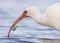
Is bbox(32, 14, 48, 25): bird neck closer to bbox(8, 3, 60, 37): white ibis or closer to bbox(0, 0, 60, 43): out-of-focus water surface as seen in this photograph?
bbox(8, 3, 60, 37): white ibis

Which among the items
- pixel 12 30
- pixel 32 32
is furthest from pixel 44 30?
pixel 12 30

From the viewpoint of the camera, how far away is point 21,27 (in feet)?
9.98

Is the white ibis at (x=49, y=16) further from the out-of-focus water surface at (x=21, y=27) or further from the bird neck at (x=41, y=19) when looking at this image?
the out-of-focus water surface at (x=21, y=27)

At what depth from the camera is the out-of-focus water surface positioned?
268 centimetres

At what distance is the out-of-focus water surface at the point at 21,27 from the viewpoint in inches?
105

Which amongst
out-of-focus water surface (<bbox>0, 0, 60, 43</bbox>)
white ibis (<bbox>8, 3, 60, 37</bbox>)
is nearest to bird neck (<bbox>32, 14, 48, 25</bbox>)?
white ibis (<bbox>8, 3, 60, 37</bbox>)

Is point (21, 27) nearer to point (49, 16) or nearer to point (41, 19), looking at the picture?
point (41, 19)

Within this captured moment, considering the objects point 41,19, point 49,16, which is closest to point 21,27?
point 41,19

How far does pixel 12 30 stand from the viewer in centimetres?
287

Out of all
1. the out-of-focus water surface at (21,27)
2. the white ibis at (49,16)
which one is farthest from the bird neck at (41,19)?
the out-of-focus water surface at (21,27)

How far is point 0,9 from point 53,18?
1223 mm

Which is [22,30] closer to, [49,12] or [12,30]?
[12,30]

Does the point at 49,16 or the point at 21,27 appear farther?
the point at 21,27

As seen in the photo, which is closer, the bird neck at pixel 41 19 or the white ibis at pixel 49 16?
the white ibis at pixel 49 16
